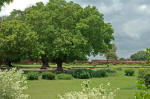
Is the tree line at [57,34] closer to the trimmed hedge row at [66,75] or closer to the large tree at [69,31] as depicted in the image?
the large tree at [69,31]

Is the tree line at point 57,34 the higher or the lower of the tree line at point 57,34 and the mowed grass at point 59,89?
the higher

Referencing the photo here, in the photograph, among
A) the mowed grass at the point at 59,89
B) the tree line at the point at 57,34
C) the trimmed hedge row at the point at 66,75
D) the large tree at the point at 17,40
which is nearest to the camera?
the mowed grass at the point at 59,89

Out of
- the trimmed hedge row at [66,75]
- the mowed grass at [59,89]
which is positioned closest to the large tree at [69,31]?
the trimmed hedge row at [66,75]

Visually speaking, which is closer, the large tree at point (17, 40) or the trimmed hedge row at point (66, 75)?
the trimmed hedge row at point (66, 75)

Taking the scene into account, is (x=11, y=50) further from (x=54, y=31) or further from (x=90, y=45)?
(x=90, y=45)

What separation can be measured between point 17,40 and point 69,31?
698 cm

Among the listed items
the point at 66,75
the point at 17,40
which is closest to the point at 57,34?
the point at 17,40

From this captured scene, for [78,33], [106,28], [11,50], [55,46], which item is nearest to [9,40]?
[11,50]

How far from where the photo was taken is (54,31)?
1261 inches

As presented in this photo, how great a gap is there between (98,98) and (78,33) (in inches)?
1028

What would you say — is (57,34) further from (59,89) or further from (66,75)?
(59,89)

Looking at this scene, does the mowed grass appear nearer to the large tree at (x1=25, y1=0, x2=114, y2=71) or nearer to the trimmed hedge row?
the trimmed hedge row

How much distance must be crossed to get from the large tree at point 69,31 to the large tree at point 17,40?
68.1 inches

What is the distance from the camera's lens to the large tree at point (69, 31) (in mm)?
30688
